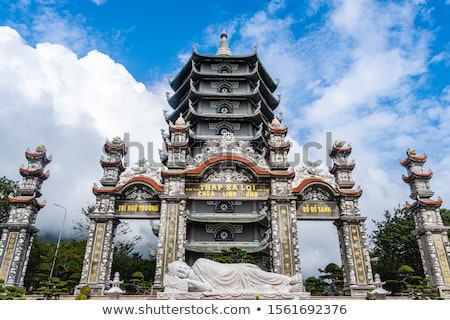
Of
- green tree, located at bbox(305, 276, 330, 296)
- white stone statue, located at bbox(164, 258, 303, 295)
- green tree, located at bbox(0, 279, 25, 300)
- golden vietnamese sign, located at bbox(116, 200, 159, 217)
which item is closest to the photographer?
white stone statue, located at bbox(164, 258, 303, 295)

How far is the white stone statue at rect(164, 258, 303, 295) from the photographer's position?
1054 centimetres

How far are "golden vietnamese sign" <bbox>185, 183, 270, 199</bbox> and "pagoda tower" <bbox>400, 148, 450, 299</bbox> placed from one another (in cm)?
837

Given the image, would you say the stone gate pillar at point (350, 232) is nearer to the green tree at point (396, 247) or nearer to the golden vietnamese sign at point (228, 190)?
the golden vietnamese sign at point (228, 190)

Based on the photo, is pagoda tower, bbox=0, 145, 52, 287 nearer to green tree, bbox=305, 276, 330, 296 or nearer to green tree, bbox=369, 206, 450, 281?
green tree, bbox=305, 276, 330, 296

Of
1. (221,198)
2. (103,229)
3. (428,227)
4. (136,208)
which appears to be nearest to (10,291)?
(103,229)

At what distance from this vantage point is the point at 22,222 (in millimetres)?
17922

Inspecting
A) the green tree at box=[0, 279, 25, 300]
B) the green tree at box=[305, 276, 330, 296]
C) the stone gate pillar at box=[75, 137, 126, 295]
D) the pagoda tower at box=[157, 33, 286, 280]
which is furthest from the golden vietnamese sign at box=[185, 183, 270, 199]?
the green tree at box=[0, 279, 25, 300]

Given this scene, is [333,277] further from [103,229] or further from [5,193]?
[5,193]

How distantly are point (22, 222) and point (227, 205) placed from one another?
1104 centimetres

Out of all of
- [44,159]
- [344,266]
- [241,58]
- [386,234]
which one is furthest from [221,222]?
[386,234]

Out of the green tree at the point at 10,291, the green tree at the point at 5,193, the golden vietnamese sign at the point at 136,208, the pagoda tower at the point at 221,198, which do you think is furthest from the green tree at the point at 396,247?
the green tree at the point at 5,193

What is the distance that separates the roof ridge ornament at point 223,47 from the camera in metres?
29.2

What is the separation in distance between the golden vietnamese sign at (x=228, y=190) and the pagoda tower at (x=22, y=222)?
834 centimetres

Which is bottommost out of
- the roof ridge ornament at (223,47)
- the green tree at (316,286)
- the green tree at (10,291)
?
the green tree at (10,291)
